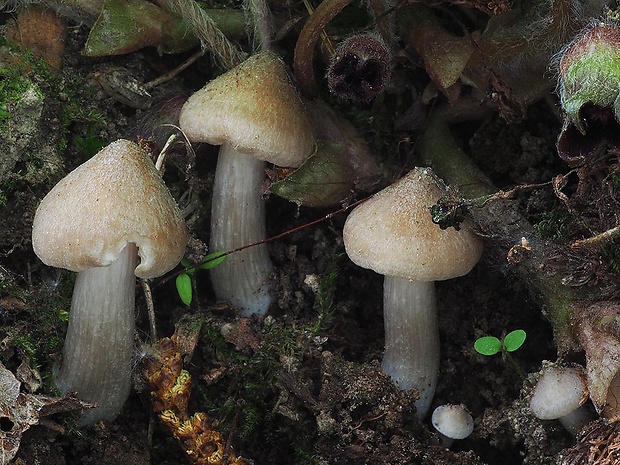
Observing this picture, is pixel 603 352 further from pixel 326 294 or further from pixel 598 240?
pixel 326 294

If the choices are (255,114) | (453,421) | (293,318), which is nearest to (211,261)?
(293,318)

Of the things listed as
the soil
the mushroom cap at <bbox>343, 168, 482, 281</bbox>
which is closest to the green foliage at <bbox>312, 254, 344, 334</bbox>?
the soil

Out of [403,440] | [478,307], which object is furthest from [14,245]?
[478,307]

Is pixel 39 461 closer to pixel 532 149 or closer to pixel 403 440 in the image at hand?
pixel 403 440

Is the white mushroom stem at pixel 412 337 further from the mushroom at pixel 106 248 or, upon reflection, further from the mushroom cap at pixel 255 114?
the mushroom at pixel 106 248

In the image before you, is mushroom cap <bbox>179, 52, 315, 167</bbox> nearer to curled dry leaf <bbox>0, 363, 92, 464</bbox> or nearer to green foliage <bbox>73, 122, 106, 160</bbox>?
green foliage <bbox>73, 122, 106, 160</bbox>

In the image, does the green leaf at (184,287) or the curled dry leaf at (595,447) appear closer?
the curled dry leaf at (595,447)

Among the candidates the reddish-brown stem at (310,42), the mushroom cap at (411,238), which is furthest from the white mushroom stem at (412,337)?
the reddish-brown stem at (310,42)

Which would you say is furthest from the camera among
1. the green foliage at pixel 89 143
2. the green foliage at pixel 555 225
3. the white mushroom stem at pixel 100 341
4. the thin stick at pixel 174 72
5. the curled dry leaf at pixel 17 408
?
the thin stick at pixel 174 72
